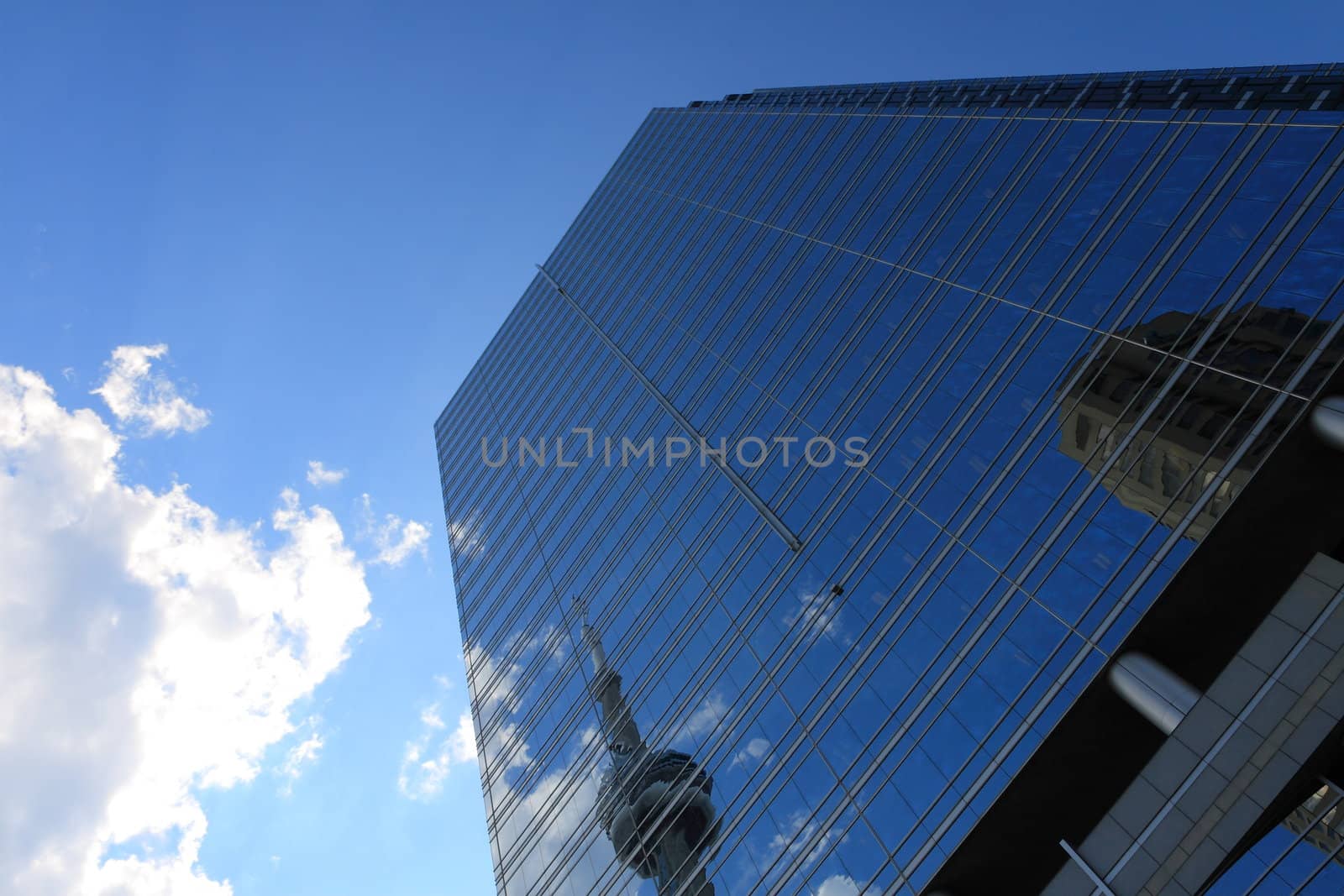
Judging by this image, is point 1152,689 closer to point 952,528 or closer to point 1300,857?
point 1300,857

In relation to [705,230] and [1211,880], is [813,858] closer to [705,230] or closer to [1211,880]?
[1211,880]

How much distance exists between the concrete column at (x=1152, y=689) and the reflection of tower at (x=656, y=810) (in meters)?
14.5

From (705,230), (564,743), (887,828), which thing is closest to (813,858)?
(887,828)

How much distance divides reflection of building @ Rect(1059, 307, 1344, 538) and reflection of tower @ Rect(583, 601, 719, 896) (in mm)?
16693

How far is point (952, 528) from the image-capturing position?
86.9ft

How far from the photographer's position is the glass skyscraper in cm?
1970

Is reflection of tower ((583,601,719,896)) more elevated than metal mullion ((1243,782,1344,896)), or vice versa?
metal mullion ((1243,782,1344,896))

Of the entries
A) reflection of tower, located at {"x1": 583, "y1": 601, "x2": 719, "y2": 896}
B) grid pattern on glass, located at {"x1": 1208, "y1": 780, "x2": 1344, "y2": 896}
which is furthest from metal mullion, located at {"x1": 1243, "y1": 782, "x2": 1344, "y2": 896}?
reflection of tower, located at {"x1": 583, "y1": 601, "x2": 719, "y2": 896}

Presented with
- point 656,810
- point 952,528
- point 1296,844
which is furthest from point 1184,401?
point 656,810

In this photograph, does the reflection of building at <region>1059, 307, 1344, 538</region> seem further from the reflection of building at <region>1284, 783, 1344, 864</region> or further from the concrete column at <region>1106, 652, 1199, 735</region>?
the reflection of building at <region>1284, 783, 1344, 864</region>

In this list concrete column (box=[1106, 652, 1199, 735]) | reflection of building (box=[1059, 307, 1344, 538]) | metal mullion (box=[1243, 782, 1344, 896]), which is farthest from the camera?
reflection of building (box=[1059, 307, 1344, 538])

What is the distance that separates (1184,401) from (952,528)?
7168 mm

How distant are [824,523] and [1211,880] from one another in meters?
16.9

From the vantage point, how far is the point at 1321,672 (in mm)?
16719
